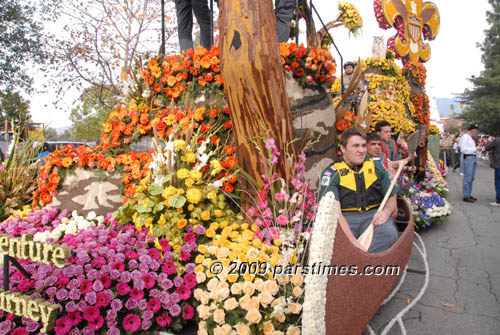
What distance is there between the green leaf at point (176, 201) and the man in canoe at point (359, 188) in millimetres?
1172

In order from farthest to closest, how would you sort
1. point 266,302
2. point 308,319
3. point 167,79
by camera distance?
point 167,79 → point 266,302 → point 308,319

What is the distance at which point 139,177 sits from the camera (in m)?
3.61

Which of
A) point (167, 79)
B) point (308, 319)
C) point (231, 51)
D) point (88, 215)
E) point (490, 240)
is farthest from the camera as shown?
point (490, 240)

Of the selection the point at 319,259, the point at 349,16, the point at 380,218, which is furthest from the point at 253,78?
the point at 349,16

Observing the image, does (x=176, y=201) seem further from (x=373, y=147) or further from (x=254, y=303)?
(x=373, y=147)

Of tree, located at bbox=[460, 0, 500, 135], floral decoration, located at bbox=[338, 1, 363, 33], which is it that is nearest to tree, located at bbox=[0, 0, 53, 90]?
floral decoration, located at bbox=[338, 1, 363, 33]

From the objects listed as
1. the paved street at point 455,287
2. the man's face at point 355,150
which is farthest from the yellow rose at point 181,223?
the paved street at point 455,287

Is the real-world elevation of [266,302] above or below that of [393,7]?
below

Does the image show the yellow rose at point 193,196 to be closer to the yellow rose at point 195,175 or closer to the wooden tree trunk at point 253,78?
the yellow rose at point 195,175

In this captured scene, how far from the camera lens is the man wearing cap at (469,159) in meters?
8.73

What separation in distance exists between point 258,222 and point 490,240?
4475 millimetres

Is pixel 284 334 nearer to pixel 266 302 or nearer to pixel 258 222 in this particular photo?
pixel 266 302

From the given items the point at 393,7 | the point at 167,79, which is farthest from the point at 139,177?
the point at 393,7

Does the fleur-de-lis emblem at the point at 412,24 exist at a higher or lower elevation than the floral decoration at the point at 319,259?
higher
